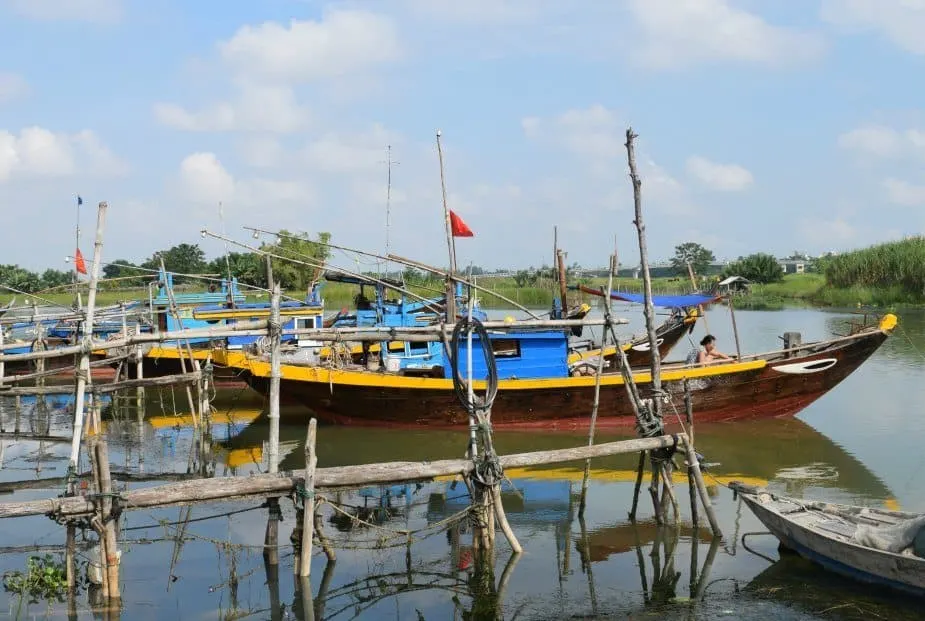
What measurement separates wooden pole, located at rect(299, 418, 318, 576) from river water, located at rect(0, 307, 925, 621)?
213 millimetres

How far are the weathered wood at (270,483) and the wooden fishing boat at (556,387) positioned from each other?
5893 millimetres

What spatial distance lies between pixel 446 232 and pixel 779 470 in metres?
6.15

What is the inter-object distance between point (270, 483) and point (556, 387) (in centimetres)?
744

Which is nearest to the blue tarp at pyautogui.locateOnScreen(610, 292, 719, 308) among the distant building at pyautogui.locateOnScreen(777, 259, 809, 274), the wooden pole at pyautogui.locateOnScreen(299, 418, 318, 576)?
the wooden pole at pyautogui.locateOnScreen(299, 418, 318, 576)

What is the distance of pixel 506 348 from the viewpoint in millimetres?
14781

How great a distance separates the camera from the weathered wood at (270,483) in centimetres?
634

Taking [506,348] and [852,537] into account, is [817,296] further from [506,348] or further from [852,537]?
[852,537]

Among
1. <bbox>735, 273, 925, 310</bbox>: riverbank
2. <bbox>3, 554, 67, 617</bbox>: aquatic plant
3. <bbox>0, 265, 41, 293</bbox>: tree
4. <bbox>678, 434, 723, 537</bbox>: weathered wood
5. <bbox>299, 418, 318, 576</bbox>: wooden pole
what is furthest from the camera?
<bbox>0, 265, 41, 293</bbox>: tree

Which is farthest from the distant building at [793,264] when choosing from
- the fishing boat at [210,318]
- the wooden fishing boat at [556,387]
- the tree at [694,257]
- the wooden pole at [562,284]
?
the wooden fishing boat at [556,387]

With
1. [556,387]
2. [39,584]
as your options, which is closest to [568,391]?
[556,387]

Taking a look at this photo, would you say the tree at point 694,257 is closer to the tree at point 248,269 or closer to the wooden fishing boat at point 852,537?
the tree at point 248,269

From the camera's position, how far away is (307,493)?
270 inches

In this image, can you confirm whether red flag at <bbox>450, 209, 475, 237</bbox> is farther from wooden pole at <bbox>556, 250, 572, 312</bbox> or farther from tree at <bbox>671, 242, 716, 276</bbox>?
tree at <bbox>671, 242, 716, 276</bbox>

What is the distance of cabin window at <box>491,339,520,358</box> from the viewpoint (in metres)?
14.3
